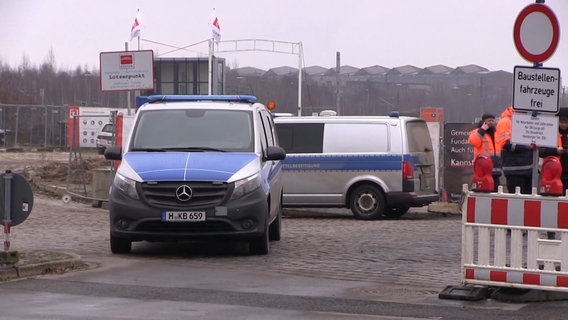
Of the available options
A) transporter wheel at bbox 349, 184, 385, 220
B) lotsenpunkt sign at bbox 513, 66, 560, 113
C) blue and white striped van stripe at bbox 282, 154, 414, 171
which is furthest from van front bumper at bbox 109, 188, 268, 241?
transporter wheel at bbox 349, 184, 385, 220

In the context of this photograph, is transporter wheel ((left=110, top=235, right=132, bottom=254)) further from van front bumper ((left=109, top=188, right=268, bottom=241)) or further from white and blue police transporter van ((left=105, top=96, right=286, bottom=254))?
van front bumper ((left=109, top=188, right=268, bottom=241))

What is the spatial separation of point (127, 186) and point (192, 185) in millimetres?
822

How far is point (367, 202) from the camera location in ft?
66.5

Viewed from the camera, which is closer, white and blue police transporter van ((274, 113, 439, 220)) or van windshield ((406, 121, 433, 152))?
white and blue police transporter van ((274, 113, 439, 220))

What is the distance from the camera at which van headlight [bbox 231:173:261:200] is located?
12883 mm

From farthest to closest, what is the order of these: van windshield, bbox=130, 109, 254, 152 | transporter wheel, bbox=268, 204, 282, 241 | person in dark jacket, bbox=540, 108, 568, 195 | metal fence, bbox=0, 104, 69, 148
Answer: metal fence, bbox=0, 104, 69, 148, transporter wheel, bbox=268, 204, 282, 241, person in dark jacket, bbox=540, 108, 568, 195, van windshield, bbox=130, 109, 254, 152

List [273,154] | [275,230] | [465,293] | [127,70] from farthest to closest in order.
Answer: [127,70] → [275,230] → [273,154] → [465,293]

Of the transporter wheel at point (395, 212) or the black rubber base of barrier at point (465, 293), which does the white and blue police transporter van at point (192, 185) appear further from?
the transporter wheel at point (395, 212)

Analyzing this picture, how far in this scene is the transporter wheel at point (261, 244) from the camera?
1320 centimetres

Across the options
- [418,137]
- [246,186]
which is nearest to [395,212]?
[418,137]

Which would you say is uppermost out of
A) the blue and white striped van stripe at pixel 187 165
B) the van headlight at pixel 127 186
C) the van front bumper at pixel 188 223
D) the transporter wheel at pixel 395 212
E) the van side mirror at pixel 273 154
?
the van side mirror at pixel 273 154

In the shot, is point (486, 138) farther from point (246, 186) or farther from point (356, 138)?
point (246, 186)

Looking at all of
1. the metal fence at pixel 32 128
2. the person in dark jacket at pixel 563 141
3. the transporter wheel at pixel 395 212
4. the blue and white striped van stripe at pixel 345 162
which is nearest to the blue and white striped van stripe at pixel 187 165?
the person in dark jacket at pixel 563 141

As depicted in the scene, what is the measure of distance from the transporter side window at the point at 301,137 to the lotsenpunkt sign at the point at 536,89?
10.1 metres
